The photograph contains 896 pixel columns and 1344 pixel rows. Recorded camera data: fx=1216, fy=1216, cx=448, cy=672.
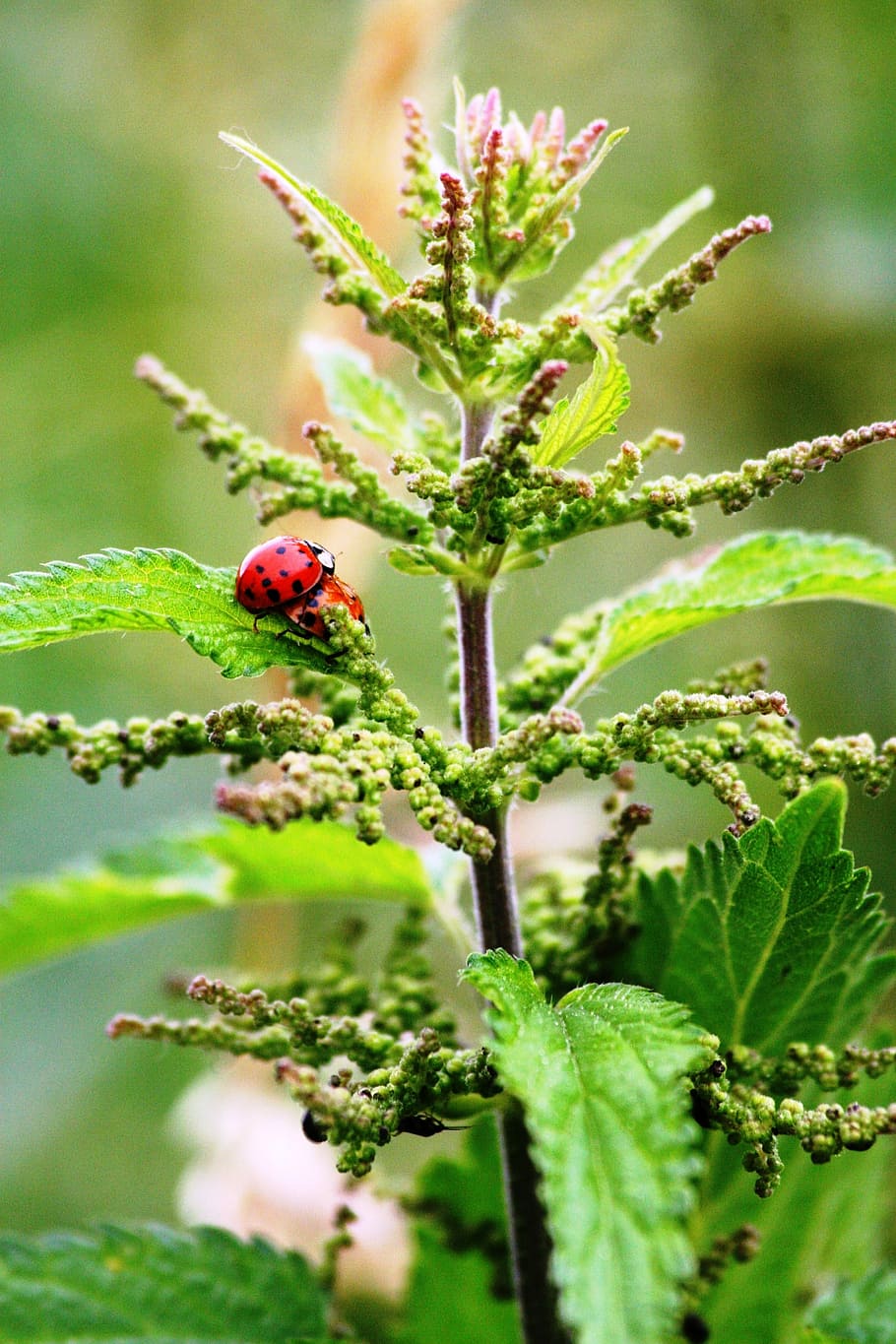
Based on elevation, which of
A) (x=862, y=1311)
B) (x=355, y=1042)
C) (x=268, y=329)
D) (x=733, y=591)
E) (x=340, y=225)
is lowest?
(x=862, y=1311)

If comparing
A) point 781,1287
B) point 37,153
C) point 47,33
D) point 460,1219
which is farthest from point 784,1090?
point 47,33

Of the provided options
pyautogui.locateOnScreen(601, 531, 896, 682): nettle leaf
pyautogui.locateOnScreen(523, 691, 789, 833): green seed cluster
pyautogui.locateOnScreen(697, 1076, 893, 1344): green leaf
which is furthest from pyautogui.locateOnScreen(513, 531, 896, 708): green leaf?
pyautogui.locateOnScreen(697, 1076, 893, 1344): green leaf

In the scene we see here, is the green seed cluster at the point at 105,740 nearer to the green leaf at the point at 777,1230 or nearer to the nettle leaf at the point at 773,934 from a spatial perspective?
the nettle leaf at the point at 773,934

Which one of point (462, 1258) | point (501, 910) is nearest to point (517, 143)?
point (501, 910)

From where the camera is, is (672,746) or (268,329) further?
(268,329)

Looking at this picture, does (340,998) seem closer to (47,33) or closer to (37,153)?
(37,153)

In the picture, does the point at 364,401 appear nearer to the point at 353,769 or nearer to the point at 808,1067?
the point at 353,769
